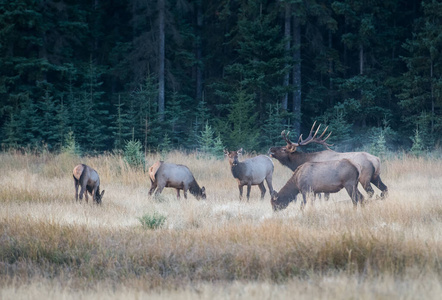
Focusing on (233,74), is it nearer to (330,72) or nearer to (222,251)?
(330,72)

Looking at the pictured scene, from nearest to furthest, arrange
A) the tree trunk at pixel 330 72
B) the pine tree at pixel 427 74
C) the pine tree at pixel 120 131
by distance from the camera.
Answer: the pine tree at pixel 120 131 < the pine tree at pixel 427 74 < the tree trunk at pixel 330 72

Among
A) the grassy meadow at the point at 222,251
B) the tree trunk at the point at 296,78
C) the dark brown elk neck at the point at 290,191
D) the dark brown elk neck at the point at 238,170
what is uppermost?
the tree trunk at the point at 296,78

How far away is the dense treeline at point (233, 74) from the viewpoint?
1121 inches

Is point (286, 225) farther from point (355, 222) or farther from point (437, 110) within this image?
point (437, 110)

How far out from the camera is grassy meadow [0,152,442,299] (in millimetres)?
5844

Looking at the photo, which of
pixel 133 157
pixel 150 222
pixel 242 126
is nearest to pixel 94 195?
Answer: pixel 150 222

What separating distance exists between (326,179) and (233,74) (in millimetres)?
21538

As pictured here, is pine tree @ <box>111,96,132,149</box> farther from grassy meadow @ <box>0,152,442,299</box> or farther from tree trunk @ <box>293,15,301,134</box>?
grassy meadow @ <box>0,152,442,299</box>

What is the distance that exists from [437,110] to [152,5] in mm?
18272

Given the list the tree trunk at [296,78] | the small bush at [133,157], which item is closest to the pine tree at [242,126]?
the tree trunk at [296,78]

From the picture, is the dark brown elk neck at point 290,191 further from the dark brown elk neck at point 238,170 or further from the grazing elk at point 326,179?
the dark brown elk neck at point 238,170

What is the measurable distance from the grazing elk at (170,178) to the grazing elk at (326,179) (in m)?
3.05

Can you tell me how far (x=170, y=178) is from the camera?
536 inches

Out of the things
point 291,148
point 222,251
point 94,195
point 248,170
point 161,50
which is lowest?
point 222,251
